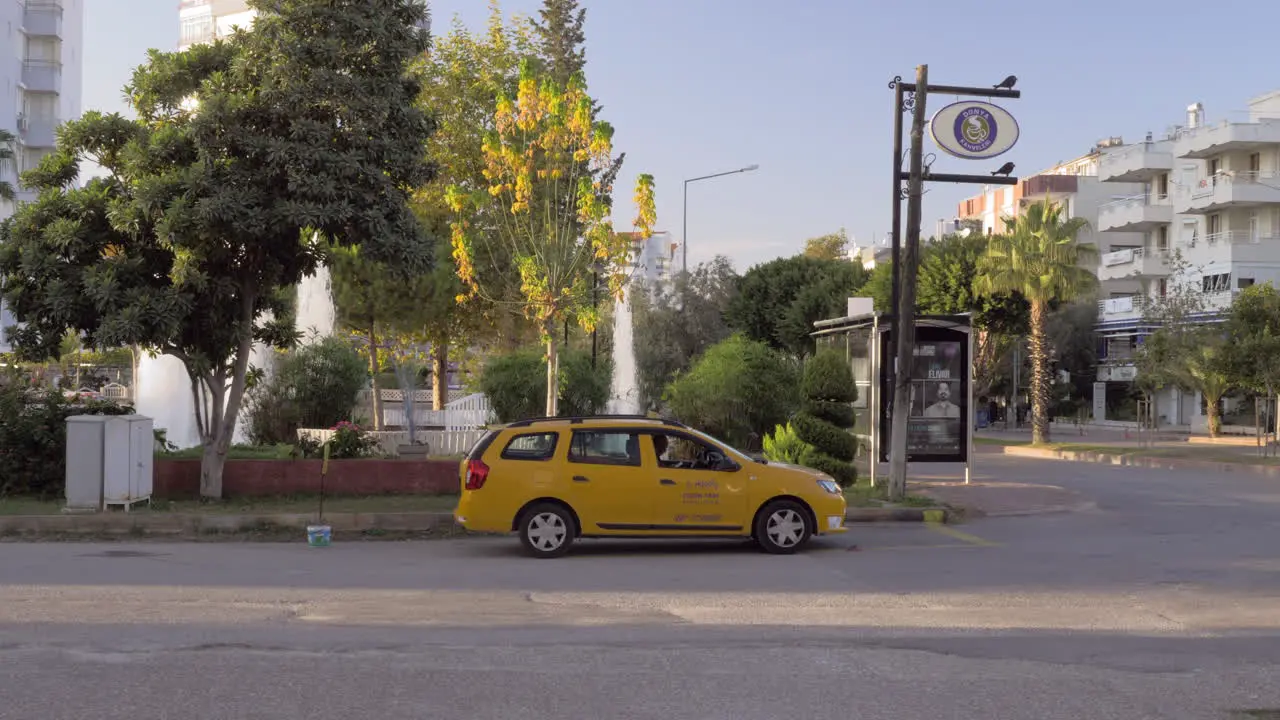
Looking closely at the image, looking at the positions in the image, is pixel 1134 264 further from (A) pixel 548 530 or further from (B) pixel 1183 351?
(A) pixel 548 530

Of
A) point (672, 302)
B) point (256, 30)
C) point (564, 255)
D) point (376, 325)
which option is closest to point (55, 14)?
point (672, 302)

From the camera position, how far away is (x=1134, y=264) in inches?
2672

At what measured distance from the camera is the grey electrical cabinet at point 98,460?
16.7 meters

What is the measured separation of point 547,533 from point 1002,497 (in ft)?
33.4

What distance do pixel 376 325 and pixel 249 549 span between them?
1877 cm

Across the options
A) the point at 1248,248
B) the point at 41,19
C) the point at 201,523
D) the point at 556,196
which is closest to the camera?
the point at 201,523

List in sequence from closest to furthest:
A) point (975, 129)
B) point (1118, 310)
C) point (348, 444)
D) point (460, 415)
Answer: point (975, 129) < point (348, 444) < point (460, 415) < point (1118, 310)

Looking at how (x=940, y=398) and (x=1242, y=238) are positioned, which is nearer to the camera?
(x=940, y=398)

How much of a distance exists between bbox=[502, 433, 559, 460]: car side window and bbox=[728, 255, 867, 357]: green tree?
40.8m

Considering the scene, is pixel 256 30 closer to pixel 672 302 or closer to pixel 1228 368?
pixel 1228 368

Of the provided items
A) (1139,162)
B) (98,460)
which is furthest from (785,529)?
(1139,162)

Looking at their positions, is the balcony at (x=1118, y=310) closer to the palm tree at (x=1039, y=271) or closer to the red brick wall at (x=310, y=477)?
the palm tree at (x=1039, y=271)

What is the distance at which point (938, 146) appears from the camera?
62.8 ft

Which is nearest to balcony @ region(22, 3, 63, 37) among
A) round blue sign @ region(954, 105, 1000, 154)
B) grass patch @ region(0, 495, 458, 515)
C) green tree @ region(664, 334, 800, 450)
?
green tree @ region(664, 334, 800, 450)
